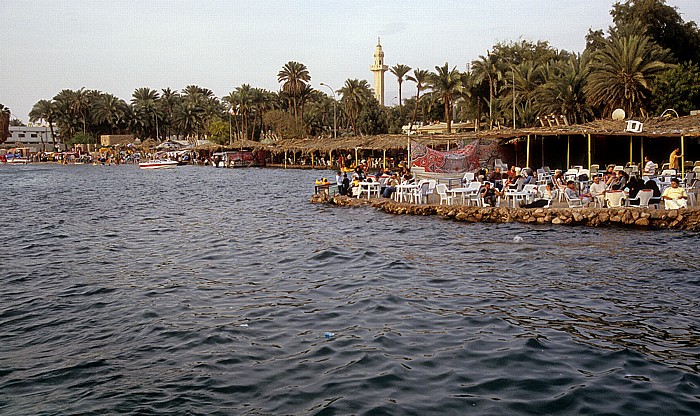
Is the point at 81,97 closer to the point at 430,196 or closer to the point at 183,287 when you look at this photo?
the point at 430,196

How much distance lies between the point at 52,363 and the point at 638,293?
364 inches

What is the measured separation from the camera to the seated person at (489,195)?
21.3 metres

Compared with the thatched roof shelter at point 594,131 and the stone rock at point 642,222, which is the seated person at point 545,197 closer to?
the stone rock at point 642,222

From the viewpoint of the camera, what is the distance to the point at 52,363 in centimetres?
828

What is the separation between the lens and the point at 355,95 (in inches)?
3418

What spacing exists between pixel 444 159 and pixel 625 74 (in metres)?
18.4

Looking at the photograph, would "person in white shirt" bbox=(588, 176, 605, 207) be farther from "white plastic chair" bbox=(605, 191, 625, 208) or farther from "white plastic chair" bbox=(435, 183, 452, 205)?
"white plastic chair" bbox=(435, 183, 452, 205)

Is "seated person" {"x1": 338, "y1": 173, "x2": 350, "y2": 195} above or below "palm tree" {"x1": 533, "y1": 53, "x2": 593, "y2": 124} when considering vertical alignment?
below

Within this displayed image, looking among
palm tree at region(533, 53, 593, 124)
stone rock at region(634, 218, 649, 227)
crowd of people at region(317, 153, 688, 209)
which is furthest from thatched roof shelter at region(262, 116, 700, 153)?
palm tree at region(533, 53, 593, 124)

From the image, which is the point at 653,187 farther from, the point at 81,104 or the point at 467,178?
the point at 81,104

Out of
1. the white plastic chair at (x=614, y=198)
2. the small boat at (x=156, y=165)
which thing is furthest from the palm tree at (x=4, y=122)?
the white plastic chair at (x=614, y=198)

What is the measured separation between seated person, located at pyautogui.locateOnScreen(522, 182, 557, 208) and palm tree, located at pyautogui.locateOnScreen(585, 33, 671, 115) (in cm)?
2262

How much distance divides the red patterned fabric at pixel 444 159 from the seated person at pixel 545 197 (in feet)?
26.6

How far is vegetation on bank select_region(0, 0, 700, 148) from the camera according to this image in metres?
42.0
